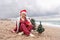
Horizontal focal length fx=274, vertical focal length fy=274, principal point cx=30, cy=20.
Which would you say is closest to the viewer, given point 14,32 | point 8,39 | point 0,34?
point 8,39

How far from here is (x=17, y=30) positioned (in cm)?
1214

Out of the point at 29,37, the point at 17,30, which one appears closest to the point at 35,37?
the point at 29,37

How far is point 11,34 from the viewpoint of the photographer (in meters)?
11.8

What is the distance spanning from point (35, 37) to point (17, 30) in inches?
40.2

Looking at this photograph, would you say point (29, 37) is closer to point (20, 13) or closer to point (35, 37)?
point (35, 37)

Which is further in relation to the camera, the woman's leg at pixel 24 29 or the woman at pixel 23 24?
the woman at pixel 23 24

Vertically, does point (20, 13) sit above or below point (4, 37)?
above

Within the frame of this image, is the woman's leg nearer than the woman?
Yes

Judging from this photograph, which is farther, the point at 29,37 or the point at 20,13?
the point at 20,13

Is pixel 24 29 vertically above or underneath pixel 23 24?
underneath

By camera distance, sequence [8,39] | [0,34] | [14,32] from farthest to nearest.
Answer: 1. [14,32]
2. [0,34]
3. [8,39]

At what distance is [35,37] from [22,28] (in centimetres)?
74

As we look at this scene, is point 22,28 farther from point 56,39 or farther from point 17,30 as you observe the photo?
point 56,39

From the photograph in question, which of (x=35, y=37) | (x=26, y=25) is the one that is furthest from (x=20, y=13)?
(x=35, y=37)
